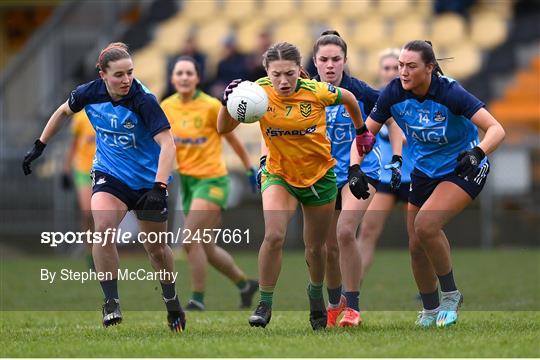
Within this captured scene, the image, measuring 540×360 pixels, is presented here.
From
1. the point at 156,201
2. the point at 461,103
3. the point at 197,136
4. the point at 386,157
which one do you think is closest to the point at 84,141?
the point at 197,136

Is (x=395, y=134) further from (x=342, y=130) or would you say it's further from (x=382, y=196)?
(x=382, y=196)

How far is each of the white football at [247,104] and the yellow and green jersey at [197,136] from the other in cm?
328

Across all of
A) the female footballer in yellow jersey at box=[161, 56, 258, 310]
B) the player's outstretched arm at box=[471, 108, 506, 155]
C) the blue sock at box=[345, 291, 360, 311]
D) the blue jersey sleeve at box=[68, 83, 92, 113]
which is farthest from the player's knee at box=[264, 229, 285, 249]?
the female footballer in yellow jersey at box=[161, 56, 258, 310]

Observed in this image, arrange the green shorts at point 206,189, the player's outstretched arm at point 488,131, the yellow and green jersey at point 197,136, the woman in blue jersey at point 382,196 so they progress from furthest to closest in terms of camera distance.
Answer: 1. the yellow and green jersey at point 197,136
2. the green shorts at point 206,189
3. the woman in blue jersey at point 382,196
4. the player's outstretched arm at point 488,131

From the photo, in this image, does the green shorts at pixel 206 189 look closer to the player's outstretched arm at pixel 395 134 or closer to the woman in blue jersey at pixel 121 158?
the woman in blue jersey at pixel 121 158

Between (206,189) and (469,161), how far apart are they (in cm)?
381

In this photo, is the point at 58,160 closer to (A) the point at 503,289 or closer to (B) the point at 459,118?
(A) the point at 503,289

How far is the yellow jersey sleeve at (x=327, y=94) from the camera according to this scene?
8.52 metres

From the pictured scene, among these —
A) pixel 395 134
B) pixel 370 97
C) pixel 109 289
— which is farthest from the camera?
→ pixel 395 134

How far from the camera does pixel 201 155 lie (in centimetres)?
1156

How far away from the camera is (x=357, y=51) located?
22516 mm

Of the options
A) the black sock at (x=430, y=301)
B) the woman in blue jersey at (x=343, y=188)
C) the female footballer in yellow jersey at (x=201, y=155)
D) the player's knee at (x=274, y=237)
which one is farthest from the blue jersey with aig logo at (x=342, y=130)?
the female footballer in yellow jersey at (x=201, y=155)

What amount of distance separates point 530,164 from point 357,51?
4.30 metres

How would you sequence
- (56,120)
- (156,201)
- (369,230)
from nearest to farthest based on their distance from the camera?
(156,201)
(56,120)
(369,230)
